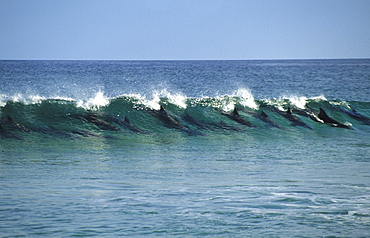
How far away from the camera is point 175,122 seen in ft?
59.4

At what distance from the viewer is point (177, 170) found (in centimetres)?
1037

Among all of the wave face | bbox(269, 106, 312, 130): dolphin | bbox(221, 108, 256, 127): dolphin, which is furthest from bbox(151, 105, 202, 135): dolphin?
bbox(269, 106, 312, 130): dolphin

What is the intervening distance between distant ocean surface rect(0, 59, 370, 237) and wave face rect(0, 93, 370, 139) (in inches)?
1.9

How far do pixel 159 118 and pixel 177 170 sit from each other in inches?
328

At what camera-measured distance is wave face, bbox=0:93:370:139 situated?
16656mm

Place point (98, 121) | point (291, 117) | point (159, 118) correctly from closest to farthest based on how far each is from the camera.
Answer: point (98, 121), point (159, 118), point (291, 117)

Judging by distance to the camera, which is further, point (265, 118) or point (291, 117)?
point (291, 117)

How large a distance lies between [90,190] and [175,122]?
32.7ft

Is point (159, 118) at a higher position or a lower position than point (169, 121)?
higher

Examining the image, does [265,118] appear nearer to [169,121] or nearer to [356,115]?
[169,121]

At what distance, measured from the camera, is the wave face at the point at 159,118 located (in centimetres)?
1666

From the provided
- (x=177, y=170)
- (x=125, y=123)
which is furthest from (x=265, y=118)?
(x=177, y=170)

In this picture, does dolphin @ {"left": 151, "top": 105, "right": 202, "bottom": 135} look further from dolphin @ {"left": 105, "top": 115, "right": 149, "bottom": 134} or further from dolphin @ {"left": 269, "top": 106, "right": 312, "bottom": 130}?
dolphin @ {"left": 269, "top": 106, "right": 312, "bottom": 130}

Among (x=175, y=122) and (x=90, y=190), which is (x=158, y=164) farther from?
(x=175, y=122)
